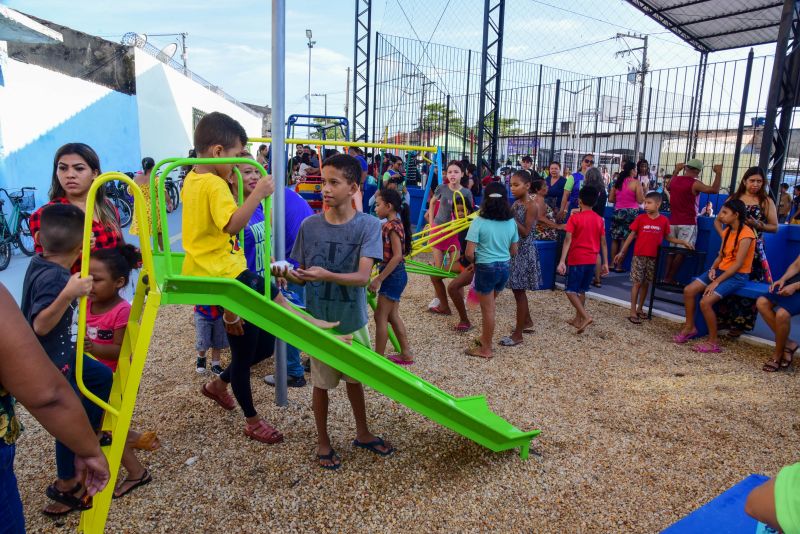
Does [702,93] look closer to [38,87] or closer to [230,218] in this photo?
[230,218]

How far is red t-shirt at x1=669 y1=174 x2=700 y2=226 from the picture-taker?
6789 mm

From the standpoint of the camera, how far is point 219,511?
254cm

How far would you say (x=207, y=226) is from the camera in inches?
93.2

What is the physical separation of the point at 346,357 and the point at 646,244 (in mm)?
4489

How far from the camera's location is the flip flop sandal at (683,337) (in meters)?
5.16

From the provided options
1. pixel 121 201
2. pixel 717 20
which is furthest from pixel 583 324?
pixel 717 20

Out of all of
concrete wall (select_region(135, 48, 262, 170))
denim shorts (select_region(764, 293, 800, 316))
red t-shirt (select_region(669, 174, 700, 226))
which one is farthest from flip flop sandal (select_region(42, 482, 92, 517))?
concrete wall (select_region(135, 48, 262, 170))

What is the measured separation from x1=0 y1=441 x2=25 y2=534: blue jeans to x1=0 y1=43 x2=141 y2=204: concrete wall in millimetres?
9379

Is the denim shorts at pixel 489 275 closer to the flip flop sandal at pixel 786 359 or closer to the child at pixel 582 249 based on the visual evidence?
the child at pixel 582 249

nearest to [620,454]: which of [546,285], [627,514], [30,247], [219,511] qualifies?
[627,514]

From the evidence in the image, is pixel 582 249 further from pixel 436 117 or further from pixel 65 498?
pixel 436 117

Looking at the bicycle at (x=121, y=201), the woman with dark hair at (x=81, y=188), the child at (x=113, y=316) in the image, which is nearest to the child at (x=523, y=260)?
the child at (x=113, y=316)

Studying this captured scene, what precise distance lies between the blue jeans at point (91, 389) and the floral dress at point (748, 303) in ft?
17.2

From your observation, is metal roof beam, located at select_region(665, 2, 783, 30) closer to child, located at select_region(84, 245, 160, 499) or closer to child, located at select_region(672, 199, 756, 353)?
child, located at select_region(672, 199, 756, 353)
